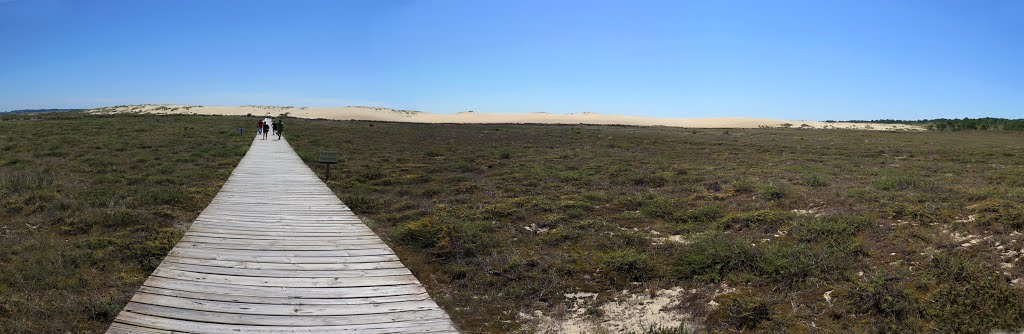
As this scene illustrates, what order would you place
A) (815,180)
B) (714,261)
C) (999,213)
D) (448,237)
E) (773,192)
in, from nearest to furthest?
(714,261) → (999,213) → (448,237) → (773,192) → (815,180)

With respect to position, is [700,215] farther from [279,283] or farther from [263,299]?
[263,299]

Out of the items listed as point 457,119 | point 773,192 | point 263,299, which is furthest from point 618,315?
point 457,119

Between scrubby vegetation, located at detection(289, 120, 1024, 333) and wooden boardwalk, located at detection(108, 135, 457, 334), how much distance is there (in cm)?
67

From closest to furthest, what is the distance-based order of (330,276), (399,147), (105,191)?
(330,276) < (105,191) < (399,147)

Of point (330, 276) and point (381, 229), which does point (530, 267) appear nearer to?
point (330, 276)

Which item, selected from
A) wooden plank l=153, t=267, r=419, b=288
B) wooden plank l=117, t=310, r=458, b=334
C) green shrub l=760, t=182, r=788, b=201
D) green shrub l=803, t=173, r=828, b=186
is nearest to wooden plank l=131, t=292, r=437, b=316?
wooden plank l=117, t=310, r=458, b=334

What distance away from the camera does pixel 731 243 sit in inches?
351

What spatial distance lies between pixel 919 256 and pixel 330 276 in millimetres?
8053

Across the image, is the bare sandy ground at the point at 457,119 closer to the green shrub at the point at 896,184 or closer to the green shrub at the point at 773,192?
the green shrub at the point at 896,184

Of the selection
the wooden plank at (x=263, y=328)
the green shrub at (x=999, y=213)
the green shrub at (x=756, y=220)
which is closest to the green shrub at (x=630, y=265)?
the green shrub at (x=756, y=220)

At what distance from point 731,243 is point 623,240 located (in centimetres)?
176

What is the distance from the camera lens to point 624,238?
9750mm

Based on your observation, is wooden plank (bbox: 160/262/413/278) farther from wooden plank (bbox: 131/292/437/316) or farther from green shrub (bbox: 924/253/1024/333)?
green shrub (bbox: 924/253/1024/333)

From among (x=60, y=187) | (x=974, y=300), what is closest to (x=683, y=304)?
(x=974, y=300)
